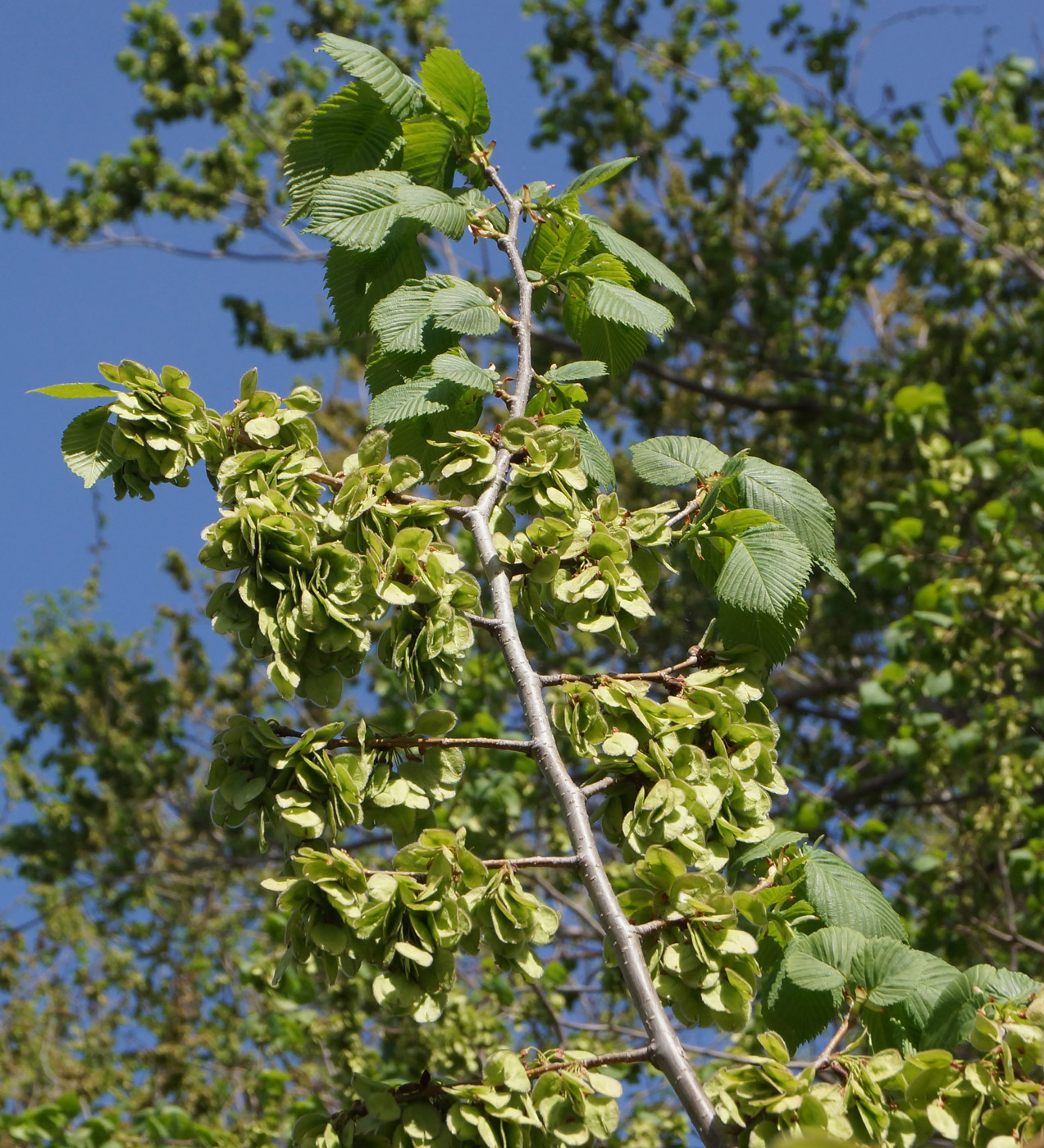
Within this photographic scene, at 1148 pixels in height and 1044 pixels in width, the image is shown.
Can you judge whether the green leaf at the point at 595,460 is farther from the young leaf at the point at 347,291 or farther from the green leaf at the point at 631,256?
the young leaf at the point at 347,291

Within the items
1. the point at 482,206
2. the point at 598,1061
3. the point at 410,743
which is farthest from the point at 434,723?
the point at 482,206

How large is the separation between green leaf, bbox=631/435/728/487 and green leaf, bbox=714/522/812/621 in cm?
20

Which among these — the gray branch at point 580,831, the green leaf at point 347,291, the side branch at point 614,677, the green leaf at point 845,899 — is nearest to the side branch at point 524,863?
the gray branch at point 580,831

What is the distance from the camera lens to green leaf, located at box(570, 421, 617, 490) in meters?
1.91

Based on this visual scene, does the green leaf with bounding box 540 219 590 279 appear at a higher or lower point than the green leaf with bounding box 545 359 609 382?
higher

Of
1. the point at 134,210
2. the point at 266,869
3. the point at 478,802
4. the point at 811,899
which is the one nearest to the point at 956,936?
the point at 478,802

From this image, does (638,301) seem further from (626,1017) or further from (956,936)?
(626,1017)

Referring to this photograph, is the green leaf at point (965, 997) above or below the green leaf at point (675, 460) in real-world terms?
below

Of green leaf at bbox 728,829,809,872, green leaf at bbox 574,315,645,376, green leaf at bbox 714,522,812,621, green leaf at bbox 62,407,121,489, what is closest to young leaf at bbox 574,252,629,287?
green leaf at bbox 574,315,645,376

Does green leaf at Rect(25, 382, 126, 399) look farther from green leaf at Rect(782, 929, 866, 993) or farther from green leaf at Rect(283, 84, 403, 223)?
green leaf at Rect(782, 929, 866, 993)

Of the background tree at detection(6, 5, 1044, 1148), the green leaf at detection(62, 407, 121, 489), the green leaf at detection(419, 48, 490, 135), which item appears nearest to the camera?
the green leaf at detection(62, 407, 121, 489)

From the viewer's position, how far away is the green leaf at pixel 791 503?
5.78 ft

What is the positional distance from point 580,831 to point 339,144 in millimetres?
1324

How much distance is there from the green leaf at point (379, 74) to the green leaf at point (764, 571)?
1.00 meters
